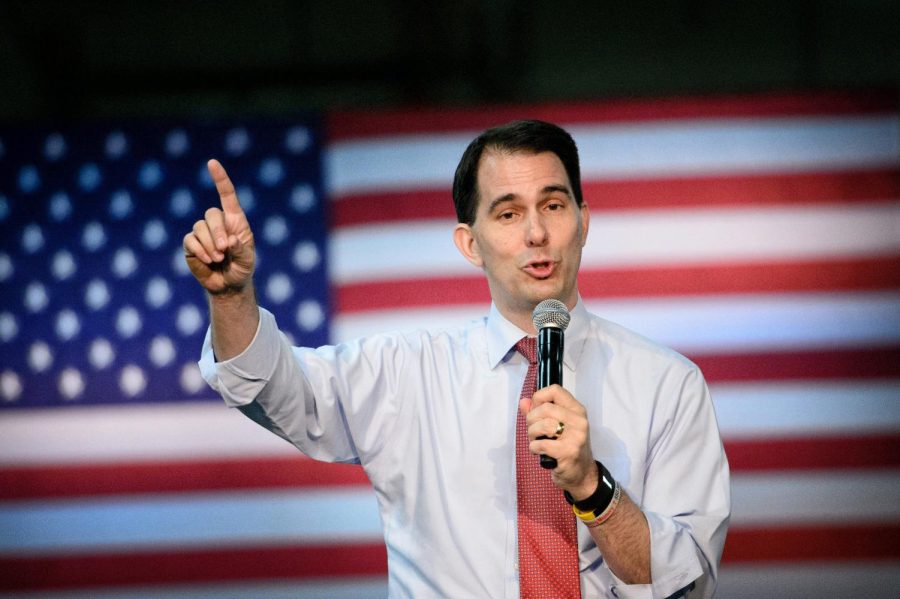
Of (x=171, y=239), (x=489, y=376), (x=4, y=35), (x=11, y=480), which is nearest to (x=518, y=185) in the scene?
(x=489, y=376)

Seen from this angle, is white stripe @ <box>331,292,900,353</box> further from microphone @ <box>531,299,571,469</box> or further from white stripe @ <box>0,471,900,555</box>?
microphone @ <box>531,299,571,469</box>

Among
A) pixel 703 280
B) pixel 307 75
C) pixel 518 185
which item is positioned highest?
pixel 307 75

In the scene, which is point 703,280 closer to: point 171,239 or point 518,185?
point 518,185

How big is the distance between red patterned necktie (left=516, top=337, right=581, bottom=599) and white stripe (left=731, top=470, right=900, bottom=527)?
1.73 m

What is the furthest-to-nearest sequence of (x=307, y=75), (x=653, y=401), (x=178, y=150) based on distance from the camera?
(x=307, y=75), (x=178, y=150), (x=653, y=401)

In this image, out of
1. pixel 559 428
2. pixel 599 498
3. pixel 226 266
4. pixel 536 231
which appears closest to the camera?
pixel 559 428

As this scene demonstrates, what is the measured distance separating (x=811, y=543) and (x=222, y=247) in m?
2.45

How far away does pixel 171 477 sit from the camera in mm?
3018

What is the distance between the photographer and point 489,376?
1611 mm

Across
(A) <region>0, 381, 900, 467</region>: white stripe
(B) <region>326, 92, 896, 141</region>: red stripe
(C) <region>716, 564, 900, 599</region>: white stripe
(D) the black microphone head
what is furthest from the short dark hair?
(C) <region>716, 564, 900, 599</region>: white stripe

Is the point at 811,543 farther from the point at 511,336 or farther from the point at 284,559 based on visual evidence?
the point at 511,336

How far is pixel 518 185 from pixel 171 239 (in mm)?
1871

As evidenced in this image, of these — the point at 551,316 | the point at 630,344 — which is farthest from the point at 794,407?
the point at 551,316

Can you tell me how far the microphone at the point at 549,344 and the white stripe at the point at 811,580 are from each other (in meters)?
2.00
